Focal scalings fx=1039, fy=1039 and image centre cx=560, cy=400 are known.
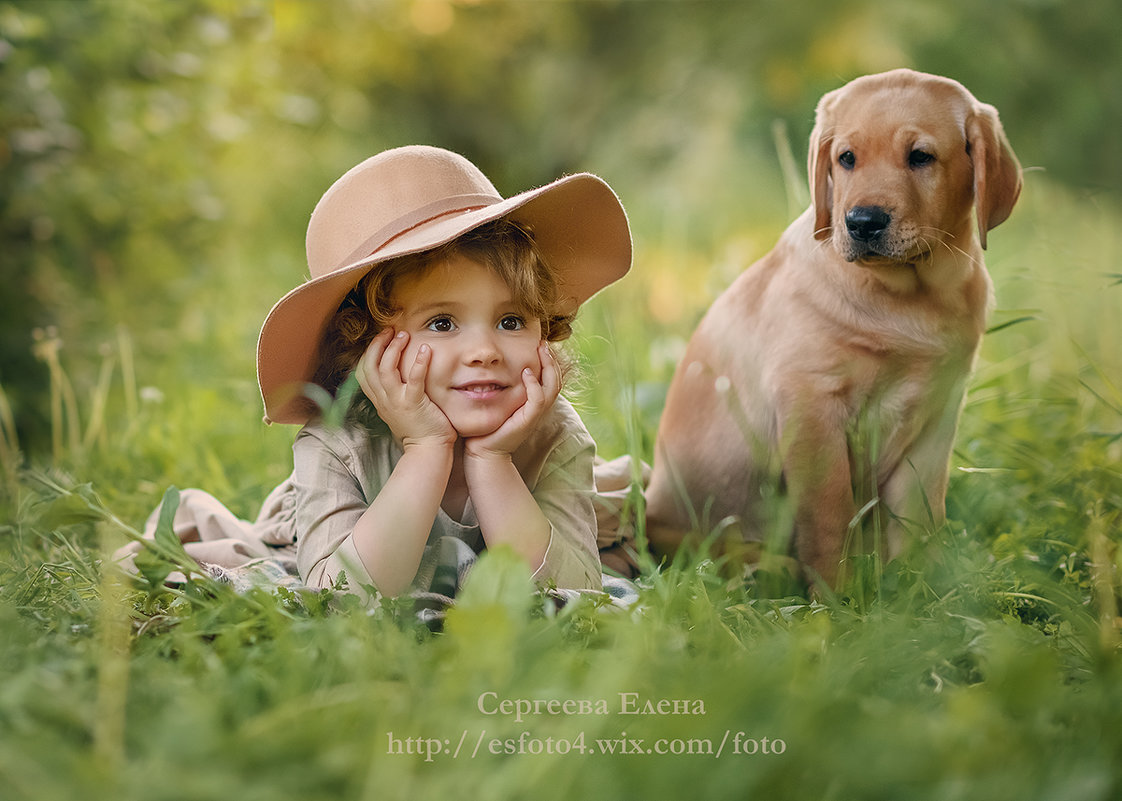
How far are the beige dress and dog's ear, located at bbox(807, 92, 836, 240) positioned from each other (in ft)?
2.03

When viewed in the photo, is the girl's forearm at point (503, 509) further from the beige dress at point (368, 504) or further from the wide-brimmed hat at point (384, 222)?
the wide-brimmed hat at point (384, 222)

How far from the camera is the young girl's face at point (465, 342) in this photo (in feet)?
5.65

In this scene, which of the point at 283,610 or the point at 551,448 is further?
the point at 551,448

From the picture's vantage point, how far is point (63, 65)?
3568 mm

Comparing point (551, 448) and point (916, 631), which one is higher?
point (551, 448)

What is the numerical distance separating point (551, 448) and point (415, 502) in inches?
13.4

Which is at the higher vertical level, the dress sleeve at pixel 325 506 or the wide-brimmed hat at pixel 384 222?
the wide-brimmed hat at pixel 384 222

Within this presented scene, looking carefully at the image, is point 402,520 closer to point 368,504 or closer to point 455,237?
point 368,504

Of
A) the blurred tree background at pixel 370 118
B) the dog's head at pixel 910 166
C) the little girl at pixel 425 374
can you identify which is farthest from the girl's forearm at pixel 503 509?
the blurred tree background at pixel 370 118

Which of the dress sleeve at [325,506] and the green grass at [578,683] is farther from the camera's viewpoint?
the dress sleeve at [325,506]

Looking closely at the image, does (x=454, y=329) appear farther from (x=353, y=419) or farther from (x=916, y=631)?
(x=916, y=631)

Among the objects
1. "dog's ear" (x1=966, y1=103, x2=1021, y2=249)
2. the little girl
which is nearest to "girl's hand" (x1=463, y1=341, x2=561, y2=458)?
the little girl

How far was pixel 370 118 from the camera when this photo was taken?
29.9ft

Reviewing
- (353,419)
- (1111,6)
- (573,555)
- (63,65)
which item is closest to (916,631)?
(573,555)
